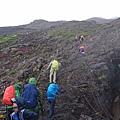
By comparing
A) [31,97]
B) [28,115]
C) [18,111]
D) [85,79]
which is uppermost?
[31,97]

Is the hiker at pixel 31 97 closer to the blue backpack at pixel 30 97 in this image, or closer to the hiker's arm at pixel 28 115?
the blue backpack at pixel 30 97

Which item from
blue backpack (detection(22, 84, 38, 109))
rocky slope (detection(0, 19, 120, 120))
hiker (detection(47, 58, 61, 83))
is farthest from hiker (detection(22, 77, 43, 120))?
hiker (detection(47, 58, 61, 83))

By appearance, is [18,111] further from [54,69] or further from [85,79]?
[85,79]

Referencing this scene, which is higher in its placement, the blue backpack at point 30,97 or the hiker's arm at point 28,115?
the blue backpack at point 30,97

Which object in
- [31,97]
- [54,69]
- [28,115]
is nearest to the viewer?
[28,115]

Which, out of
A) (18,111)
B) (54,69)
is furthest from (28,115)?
(54,69)

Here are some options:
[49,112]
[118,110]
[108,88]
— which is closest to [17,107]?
[49,112]

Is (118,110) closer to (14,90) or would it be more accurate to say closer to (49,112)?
(49,112)

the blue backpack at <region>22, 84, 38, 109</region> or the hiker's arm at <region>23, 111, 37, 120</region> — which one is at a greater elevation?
the blue backpack at <region>22, 84, 38, 109</region>

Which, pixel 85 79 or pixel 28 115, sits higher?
pixel 28 115

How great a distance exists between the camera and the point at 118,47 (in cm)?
1966

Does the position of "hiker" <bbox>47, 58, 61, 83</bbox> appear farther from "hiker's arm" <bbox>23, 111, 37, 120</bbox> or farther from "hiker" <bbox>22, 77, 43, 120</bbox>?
"hiker's arm" <bbox>23, 111, 37, 120</bbox>

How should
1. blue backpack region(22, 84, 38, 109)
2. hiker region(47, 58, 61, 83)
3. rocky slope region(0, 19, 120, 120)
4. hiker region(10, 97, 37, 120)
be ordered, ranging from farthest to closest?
hiker region(47, 58, 61, 83) < rocky slope region(0, 19, 120, 120) < blue backpack region(22, 84, 38, 109) < hiker region(10, 97, 37, 120)

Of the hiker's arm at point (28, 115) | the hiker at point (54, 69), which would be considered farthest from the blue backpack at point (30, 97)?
the hiker at point (54, 69)
